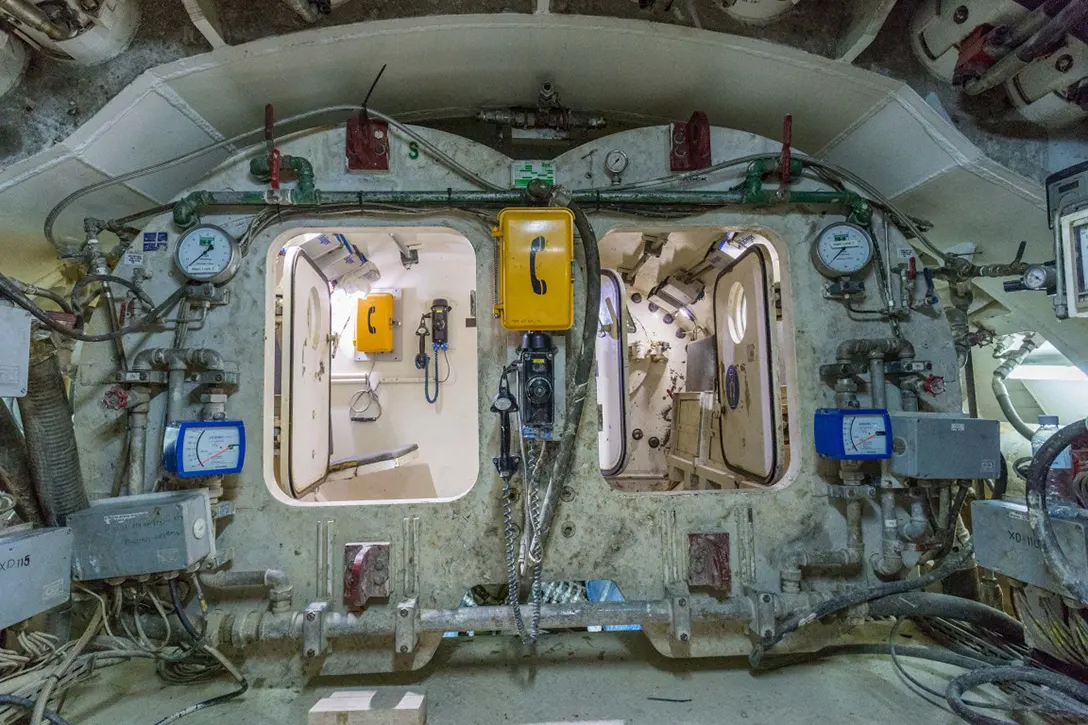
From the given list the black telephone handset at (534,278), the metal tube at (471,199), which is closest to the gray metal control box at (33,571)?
the metal tube at (471,199)

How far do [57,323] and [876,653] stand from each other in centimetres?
358

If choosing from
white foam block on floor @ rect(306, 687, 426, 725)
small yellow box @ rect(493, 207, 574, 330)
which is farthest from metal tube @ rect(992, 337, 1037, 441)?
white foam block on floor @ rect(306, 687, 426, 725)

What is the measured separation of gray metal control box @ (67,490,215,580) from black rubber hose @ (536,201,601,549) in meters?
1.41

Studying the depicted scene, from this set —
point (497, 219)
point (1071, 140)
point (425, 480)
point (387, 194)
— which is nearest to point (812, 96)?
point (1071, 140)

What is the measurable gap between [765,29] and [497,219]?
1.46 metres

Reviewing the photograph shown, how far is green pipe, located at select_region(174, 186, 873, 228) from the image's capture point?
230 centimetres

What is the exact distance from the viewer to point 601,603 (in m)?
2.21

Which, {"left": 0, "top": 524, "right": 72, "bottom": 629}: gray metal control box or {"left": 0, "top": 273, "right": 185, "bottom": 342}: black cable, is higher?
{"left": 0, "top": 273, "right": 185, "bottom": 342}: black cable

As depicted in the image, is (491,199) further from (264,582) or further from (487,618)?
(264,582)

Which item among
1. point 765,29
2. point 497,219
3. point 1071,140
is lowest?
point 497,219

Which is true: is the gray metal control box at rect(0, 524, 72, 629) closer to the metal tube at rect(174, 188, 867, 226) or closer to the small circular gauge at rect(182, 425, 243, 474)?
the small circular gauge at rect(182, 425, 243, 474)

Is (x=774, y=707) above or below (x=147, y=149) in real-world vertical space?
below

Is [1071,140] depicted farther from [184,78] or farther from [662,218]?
[184,78]

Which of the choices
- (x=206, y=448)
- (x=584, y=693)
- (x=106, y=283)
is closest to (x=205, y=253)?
(x=106, y=283)
